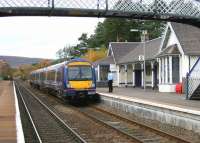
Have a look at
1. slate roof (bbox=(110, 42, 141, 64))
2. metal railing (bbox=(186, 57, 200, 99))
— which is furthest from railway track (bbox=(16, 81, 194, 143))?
slate roof (bbox=(110, 42, 141, 64))

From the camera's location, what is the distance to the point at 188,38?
33.7 m

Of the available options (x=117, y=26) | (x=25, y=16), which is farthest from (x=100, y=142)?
(x=117, y=26)

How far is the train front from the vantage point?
94.7 ft

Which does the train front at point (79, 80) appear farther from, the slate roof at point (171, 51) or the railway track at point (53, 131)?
the slate roof at point (171, 51)

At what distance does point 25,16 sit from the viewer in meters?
14.9

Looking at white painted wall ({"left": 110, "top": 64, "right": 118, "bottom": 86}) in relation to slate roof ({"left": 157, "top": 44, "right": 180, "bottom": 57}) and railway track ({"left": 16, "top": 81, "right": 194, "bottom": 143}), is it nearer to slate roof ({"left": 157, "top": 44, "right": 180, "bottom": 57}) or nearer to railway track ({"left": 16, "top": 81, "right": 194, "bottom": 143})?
slate roof ({"left": 157, "top": 44, "right": 180, "bottom": 57})

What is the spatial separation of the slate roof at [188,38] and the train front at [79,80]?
6967mm

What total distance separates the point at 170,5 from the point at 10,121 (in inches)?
303

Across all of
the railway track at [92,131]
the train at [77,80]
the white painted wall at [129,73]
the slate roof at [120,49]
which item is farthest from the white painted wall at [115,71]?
the railway track at [92,131]

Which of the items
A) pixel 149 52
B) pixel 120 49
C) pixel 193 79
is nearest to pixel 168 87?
pixel 193 79

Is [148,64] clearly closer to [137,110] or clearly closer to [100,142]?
[137,110]

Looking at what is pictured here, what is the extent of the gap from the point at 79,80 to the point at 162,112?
11149 millimetres

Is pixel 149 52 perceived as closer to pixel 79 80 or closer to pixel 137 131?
pixel 79 80

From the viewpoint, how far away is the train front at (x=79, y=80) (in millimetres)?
28853
